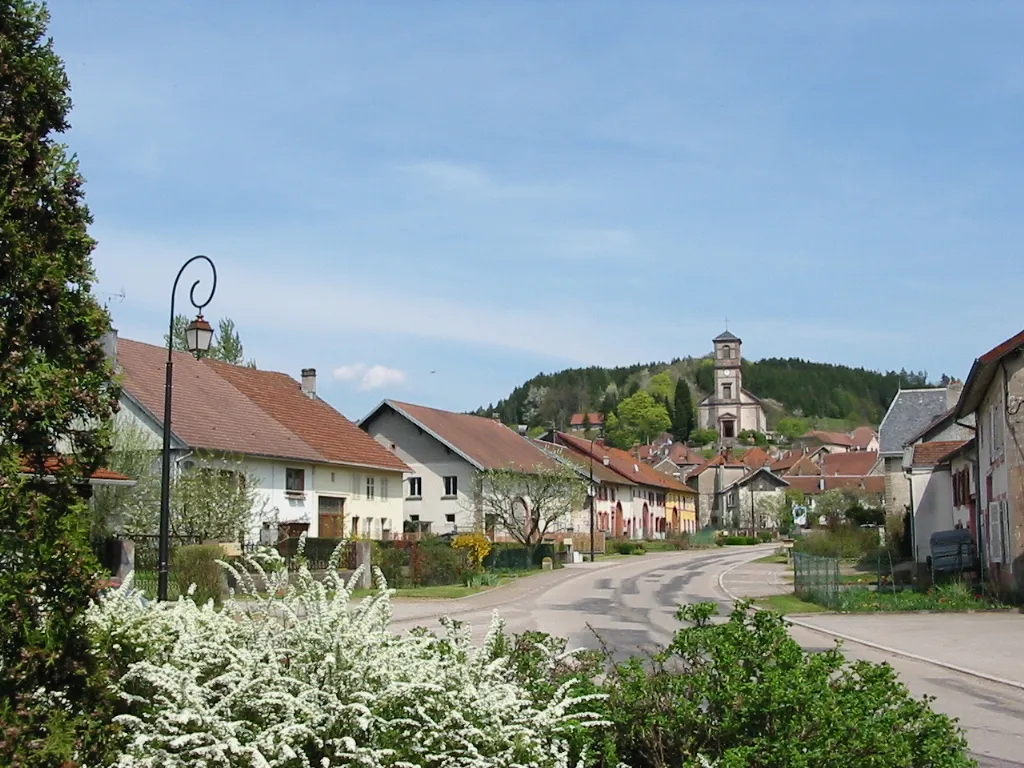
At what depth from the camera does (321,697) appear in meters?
5.82

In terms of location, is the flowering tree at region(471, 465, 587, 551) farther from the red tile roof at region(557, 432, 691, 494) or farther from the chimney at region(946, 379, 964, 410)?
the red tile roof at region(557, 432, 691, 494)

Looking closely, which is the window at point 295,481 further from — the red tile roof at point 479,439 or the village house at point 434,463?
the red tile roof at point 479,439

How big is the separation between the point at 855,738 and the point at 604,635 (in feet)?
48.6

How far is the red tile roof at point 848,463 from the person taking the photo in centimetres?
12950

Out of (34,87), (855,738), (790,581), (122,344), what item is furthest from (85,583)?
(122,344)

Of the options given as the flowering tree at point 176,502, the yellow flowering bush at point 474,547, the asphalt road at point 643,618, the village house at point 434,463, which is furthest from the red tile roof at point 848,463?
the flowering tree at point 176,502

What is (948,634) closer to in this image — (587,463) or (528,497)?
(528,497)

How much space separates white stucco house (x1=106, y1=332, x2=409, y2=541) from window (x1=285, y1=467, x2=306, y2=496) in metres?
0.04

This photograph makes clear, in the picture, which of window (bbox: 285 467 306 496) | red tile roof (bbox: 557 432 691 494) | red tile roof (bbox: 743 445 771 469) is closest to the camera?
window (bbox: 285 467 306 496)

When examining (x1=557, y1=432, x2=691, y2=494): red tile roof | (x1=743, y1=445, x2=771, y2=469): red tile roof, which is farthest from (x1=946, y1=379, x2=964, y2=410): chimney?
(x1=743, y1=445, x2=771, y2=469): red tile roof

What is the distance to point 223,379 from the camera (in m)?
45.4

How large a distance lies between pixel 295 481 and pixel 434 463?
14.9 m

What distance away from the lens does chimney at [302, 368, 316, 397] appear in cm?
5191

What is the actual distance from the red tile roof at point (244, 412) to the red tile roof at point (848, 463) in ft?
299
